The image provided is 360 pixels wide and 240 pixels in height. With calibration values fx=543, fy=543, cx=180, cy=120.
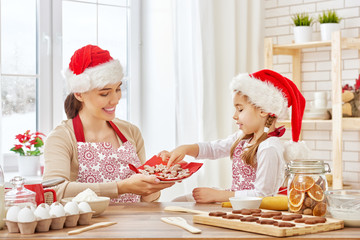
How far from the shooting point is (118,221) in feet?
6.25

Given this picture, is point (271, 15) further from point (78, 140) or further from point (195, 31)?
point (78, 140)

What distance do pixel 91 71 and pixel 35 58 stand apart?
135 cm

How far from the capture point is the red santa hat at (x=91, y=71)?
9.27 feet

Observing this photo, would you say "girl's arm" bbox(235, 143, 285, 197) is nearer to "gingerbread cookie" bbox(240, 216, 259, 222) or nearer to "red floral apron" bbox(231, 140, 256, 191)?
"red floral apron" bbox(231, 140, 256, 191)

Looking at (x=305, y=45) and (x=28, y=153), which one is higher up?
(x=305, y=45)

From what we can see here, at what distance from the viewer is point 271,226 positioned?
5.34ft

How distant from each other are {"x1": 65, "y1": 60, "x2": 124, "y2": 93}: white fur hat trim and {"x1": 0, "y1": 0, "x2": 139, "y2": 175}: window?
122 cm

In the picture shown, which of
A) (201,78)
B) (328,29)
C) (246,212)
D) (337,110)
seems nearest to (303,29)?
(328,29)

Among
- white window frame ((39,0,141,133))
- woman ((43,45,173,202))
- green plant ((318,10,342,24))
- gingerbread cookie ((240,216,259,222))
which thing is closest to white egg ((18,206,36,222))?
gingerbread cookie ((240,216,259,222))

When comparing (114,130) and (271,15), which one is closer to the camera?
(114,130)

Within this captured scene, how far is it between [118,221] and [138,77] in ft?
9.24

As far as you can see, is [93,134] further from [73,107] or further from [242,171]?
[242,171]

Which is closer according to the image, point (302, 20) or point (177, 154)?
point (177, 154)

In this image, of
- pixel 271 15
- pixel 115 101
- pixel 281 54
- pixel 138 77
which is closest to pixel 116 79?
pixel 115 101
